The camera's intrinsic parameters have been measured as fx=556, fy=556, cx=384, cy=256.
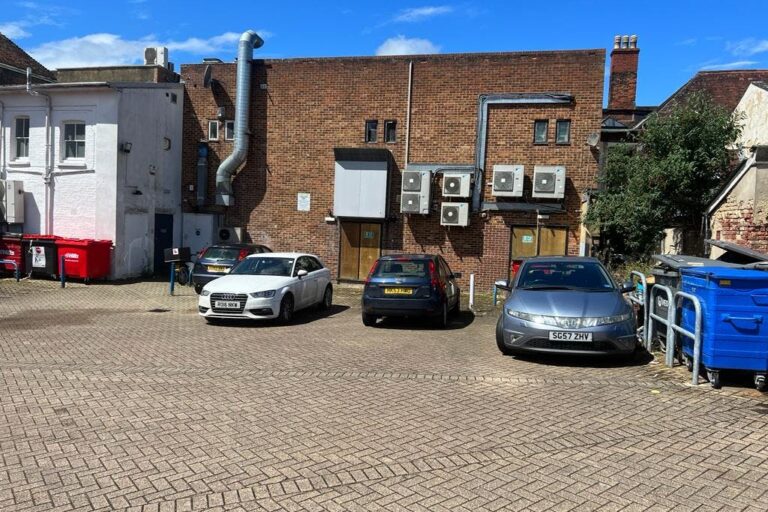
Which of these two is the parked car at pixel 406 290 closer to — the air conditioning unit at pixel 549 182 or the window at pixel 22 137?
the air conditioning unit at pixel 549 182

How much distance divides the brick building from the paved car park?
970 centimetres

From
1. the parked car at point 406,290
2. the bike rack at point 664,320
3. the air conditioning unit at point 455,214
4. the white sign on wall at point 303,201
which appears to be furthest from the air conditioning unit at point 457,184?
the bike rack at point 664,320

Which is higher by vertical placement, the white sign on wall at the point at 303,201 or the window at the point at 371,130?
the window at the point at 371,130

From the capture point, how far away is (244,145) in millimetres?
18953

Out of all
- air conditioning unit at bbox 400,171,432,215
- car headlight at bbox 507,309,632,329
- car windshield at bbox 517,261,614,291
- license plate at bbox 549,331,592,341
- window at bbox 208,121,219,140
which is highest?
window at bbox 208,121,219,140

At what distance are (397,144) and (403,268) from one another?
27.7 ft

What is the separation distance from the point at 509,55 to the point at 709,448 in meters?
15.2

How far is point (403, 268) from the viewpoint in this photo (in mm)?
10820

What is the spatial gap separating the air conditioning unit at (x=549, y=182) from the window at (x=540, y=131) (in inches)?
38.5

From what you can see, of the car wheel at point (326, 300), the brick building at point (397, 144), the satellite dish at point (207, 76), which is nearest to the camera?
the car wheel at point (326, 300)

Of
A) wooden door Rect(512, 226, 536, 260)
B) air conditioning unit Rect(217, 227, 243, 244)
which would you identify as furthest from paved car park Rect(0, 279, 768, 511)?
air conditioning unit Rect(217, 227, 243, 244)

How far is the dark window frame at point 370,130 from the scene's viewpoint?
18531 millimetres

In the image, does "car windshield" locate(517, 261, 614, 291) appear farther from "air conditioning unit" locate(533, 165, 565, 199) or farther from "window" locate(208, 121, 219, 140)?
"window" locate(208, 121, 219, 140)

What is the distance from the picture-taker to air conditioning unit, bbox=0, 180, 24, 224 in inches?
692
